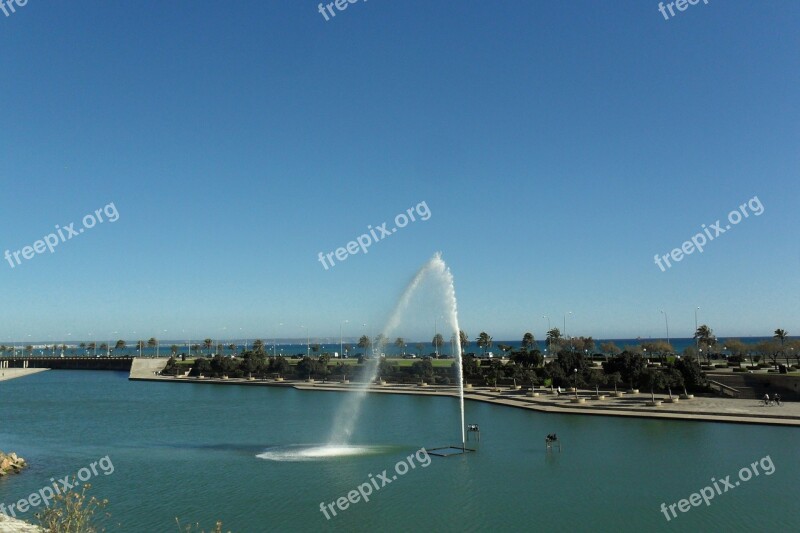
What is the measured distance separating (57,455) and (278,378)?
67209 millimetres

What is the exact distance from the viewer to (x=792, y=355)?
5197 inches

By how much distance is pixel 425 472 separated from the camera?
37.8 metres

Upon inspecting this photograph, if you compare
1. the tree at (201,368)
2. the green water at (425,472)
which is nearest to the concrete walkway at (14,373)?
the tree at (201,368)

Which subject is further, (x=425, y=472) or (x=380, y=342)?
(x=380, y=342)

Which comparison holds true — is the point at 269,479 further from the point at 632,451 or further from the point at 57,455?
the point at 632,451

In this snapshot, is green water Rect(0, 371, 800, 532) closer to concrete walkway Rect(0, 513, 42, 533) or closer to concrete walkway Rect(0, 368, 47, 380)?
concrete walkway Rect(0, 513, 42, 533)

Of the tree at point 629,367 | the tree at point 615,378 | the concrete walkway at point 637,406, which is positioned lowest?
the concrete walkway at point 637,406

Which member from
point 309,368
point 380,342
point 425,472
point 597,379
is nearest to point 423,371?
point 309,368

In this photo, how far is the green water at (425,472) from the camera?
29.3m

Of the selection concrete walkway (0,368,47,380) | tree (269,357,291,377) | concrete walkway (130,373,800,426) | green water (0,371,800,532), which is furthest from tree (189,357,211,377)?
green water (0,371,800,532)

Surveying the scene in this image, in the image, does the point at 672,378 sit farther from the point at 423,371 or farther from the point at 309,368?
the point at 309,368

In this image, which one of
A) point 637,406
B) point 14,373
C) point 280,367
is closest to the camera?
point 637,406

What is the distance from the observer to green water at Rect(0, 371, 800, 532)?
96.3 ft

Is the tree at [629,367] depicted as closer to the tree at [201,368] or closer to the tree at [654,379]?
the tree at [654,379]
